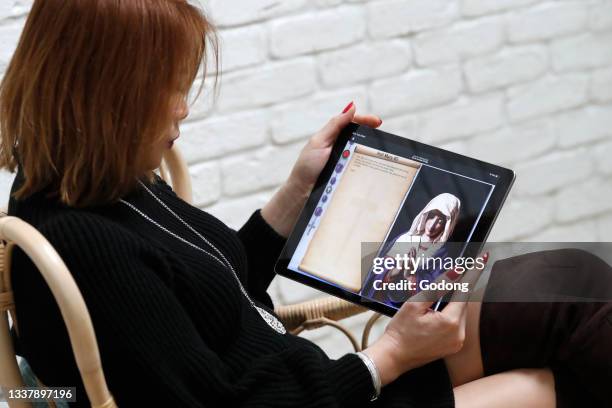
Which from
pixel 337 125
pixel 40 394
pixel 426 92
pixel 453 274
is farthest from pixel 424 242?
pixel 426 92

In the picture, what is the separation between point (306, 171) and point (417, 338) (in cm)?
26

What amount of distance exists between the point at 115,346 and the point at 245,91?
2.07ft

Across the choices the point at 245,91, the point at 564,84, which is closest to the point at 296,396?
the point at 245,91

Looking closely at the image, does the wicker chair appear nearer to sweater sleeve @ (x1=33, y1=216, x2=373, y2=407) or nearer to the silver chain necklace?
sweater sleeve @ (x1=33, y1=216, x2=373, y2=407)

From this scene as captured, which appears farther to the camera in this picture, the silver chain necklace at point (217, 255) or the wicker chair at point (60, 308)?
the silver chain necklace at point (217, 255)

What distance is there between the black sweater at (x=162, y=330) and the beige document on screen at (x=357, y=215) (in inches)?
3.4

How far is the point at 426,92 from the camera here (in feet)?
4.67

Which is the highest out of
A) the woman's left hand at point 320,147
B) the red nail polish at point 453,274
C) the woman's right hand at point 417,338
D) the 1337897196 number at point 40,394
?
the woman's left hand at point 320,147

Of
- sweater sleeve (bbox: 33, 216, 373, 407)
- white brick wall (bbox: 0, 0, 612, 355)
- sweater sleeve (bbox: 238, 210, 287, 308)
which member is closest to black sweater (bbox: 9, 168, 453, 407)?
sweater sleeve (bbox: 33, 216, 373, 407)

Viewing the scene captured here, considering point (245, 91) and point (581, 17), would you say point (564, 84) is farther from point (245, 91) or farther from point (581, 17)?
point (245, 91)

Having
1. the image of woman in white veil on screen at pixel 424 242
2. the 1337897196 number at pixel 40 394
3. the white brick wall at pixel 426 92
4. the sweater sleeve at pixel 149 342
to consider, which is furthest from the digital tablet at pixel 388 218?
the white brick wall at pixel 426 92

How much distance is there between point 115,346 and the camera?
72 centimetres

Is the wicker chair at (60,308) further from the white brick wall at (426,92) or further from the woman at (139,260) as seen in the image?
the white brick wall at (426,92)

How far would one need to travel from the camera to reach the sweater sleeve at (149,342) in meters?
0.71
